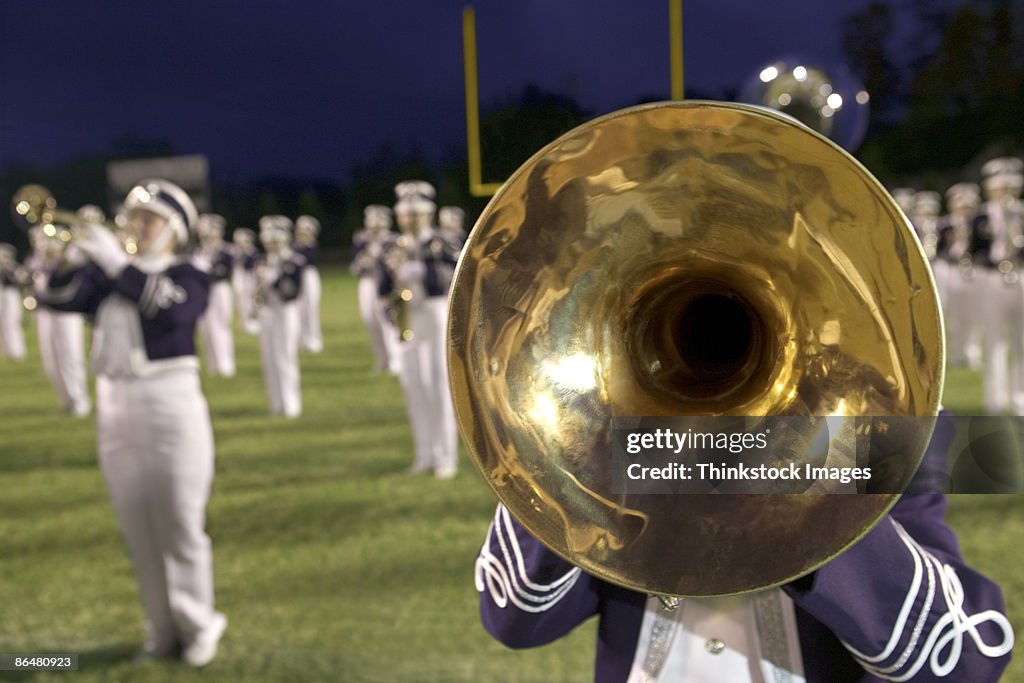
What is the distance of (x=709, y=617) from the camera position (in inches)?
54.2

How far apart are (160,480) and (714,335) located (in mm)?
2729

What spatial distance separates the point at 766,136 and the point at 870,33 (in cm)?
2687

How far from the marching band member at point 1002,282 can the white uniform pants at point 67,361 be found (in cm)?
845

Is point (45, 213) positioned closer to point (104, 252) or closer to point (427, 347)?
point (104, 252)

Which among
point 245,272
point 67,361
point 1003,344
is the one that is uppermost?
point 1003,344

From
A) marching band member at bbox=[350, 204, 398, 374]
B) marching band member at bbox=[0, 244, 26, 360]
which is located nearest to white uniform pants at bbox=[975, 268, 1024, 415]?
marching band member at bbox=[350, 204, 398, 374]

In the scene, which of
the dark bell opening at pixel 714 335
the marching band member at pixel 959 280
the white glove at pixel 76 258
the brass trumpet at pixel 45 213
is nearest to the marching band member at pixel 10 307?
the brass trumpet at pixel 45 213

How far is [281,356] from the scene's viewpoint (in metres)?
8.93

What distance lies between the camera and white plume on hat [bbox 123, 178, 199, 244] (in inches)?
140

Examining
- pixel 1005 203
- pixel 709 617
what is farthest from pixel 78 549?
pixel 1005 203

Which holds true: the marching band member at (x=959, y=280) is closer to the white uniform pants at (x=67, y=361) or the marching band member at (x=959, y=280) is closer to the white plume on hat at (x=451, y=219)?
the white plume on hat at (x=451, y=219)

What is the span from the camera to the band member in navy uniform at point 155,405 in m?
3.43

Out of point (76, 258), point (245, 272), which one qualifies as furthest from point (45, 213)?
point (245, 272)

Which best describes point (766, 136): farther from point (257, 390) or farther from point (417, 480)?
point (257, 390)
